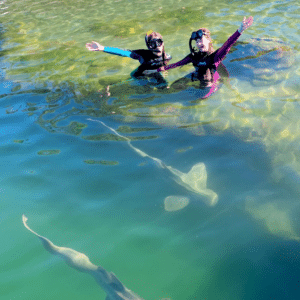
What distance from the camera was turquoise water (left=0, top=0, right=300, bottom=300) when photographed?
113 inches

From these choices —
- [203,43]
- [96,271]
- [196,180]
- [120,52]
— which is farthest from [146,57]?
[96,271]

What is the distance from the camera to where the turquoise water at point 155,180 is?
9.44ft

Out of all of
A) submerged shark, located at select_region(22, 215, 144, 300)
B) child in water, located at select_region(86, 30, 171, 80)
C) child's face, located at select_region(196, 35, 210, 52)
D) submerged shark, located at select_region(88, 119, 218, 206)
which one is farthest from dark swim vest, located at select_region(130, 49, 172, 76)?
submerged shark, located at select_region(22, 215, 144, 300)

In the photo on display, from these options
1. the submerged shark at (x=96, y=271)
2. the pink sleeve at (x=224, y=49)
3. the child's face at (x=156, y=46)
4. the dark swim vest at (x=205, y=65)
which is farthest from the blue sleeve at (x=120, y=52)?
the submerged shark at (x=96, y=271)

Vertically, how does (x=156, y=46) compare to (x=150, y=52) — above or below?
above

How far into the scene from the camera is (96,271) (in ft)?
9.37

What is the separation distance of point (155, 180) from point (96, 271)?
1.45 metres

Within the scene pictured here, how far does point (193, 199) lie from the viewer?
3660 millimetres

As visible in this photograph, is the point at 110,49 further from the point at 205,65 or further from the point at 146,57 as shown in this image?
the point at 205,65

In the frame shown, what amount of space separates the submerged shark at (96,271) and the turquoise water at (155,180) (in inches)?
2.9

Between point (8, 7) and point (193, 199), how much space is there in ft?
54.7

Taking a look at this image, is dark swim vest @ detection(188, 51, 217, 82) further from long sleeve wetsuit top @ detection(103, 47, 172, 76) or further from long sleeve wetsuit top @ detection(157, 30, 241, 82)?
long sleeve wetsuit top @ detection(103, 47, 172, 76)

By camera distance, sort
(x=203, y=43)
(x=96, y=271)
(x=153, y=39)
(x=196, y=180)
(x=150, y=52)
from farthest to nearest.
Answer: (x=150, y=52)
(x=153, y=39)
(x=203, y=43)
(x=196, y=180)
(x=96, y=271)

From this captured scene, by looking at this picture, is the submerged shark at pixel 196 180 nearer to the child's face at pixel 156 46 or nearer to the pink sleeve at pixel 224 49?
the pink sleeve at pixel 224 49
